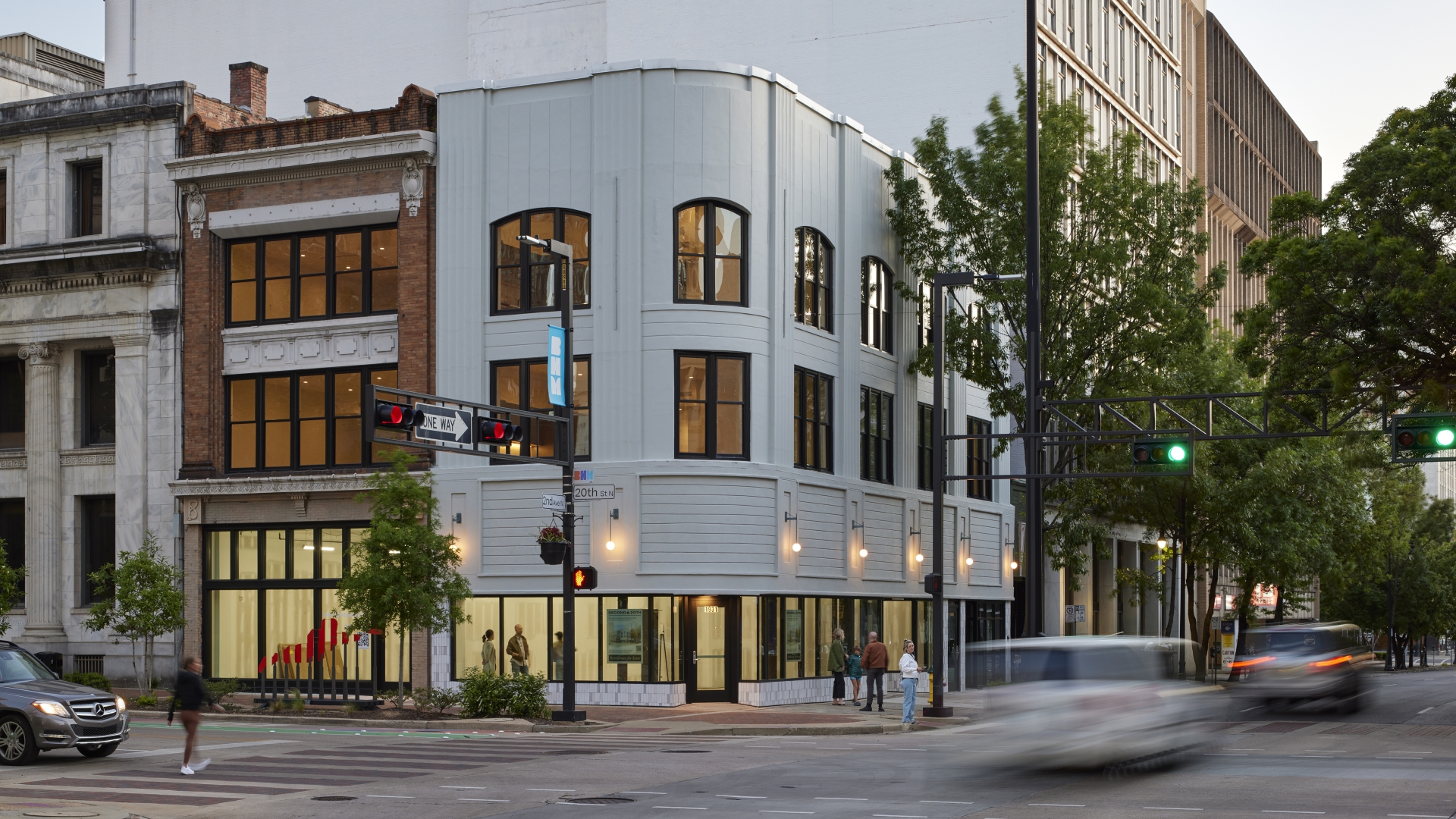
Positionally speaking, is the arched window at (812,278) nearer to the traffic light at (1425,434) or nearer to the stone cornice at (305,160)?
the stone cornice at (305,160)

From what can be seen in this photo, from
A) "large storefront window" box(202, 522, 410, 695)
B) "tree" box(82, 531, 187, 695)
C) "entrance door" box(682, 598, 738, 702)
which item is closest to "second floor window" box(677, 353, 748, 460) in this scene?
"entrance door" box(682, 598, 738, 702)

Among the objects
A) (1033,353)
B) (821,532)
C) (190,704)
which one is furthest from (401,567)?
(1033,353)

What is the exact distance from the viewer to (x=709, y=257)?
35250 millimetres

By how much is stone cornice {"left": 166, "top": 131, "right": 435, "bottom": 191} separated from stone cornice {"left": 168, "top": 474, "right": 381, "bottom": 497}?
724cm

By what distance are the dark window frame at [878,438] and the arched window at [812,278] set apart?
255cm

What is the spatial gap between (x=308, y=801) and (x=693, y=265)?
64.5 feet

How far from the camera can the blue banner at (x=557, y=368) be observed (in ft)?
97.7

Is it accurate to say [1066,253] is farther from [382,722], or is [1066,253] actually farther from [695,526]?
[382,722]

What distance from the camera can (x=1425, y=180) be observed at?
1166 inches

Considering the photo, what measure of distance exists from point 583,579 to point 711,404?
7.28 metres

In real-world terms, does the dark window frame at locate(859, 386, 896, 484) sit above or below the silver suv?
above

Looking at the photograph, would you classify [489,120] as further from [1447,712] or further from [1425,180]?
[1447,712]

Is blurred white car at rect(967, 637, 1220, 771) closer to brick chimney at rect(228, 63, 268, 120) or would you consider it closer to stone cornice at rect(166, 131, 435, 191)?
stone cornice at rect(166, 131, 435, 191)

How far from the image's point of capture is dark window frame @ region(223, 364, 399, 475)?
37688mm
